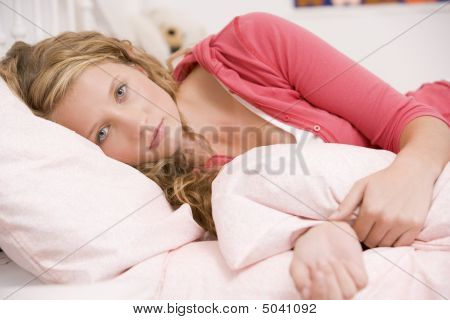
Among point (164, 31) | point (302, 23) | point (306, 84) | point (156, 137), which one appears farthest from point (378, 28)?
point (156, 137)

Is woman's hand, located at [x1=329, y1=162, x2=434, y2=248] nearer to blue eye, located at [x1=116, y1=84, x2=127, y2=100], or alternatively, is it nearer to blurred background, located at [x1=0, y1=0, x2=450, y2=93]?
blue eye, located at [x1=116, y1=84, x2=127, y2=100]

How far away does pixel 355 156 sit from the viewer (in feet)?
2.44

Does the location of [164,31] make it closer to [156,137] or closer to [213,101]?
[213,101]

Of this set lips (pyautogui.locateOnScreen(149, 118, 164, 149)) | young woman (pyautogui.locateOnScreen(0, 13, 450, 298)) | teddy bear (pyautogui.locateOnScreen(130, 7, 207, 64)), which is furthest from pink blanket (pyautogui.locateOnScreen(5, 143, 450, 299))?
teddy bear (pyautogui.locateOnScreen(130, 7, 207, 64))

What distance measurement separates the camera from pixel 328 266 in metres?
0.57

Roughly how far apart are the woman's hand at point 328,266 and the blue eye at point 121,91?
1.82 feet

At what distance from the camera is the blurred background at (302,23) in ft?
4.79

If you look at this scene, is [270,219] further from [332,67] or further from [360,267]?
[332,67]

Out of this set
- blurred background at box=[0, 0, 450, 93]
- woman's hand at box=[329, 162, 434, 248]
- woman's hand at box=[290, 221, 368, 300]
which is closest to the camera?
woman's hand at box=[290, 221, 368, 300]

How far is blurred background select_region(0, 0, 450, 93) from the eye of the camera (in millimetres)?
1461

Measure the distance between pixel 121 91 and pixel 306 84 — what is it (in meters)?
0.43

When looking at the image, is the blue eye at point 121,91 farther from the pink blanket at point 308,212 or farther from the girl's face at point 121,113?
the pink blanket at point 308,212

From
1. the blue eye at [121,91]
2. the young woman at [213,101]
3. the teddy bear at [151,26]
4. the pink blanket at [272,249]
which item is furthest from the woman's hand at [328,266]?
the teddy bear at [151,26]
